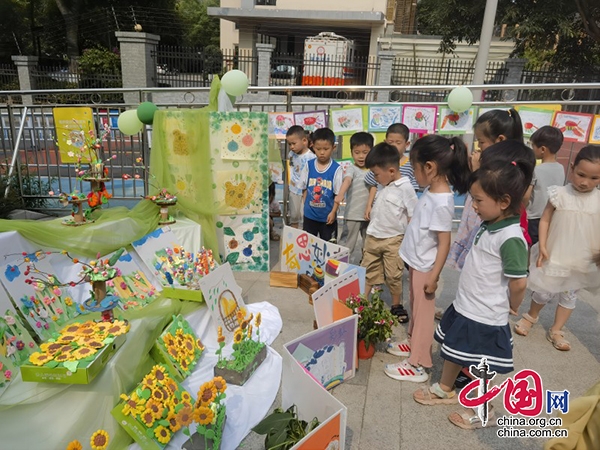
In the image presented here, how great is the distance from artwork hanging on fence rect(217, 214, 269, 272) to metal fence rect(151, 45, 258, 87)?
10593 millimetres

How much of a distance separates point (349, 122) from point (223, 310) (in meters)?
2.89

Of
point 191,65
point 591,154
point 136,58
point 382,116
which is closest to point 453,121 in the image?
point 382,116

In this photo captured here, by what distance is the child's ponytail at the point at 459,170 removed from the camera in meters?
2.69

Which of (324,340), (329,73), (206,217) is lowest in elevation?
(324,340)

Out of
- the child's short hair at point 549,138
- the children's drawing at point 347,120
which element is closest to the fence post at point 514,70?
the children's drawing at point 347,120

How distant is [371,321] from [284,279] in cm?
143

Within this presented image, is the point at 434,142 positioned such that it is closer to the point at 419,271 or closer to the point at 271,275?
the point at 419,271

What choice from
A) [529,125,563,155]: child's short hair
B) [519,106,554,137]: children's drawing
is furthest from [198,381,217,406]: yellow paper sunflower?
[519,106,554,137]: children's drawing

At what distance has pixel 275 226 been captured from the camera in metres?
6.19

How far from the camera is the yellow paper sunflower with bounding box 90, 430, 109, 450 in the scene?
6.50ft

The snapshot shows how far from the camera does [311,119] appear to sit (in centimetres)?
529

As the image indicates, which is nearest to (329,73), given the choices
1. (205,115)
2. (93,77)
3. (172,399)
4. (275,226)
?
(93,77)

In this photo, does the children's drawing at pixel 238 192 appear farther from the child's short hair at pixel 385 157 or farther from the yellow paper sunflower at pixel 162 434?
the yellow paper sunflower at pixel 162 434

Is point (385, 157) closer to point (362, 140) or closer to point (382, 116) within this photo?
point (362, 140)
